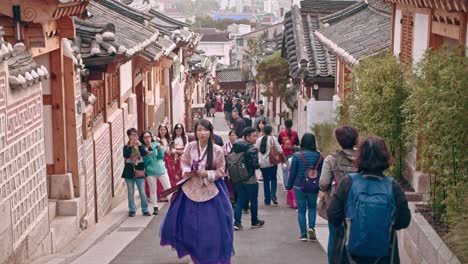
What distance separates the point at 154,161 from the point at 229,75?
215ft

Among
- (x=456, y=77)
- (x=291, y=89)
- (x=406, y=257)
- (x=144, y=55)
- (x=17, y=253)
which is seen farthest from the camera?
(x=291, y=89)

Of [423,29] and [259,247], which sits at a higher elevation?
[423,29]

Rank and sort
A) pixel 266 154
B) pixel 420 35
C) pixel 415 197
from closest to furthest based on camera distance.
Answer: pixel 415 197 < pixel 420 35 < pixel 266 154

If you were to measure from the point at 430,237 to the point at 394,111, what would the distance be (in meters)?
3.41

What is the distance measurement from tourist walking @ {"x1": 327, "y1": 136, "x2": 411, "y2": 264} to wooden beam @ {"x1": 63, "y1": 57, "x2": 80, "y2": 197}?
6577 mm

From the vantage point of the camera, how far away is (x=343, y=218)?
6695 millimetres

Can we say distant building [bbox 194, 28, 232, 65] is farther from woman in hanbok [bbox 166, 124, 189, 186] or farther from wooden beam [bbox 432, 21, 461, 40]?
wooden beam [bbox 432, 21, 461, 40]

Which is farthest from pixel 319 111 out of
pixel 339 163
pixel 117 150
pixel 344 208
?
pixel 344 208

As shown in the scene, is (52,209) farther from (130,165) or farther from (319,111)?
(319,111)

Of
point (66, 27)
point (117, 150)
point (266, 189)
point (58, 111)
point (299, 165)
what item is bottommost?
point (266, 189)

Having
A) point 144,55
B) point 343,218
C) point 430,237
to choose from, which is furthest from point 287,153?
point 343,218

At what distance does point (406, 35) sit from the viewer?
46.3 feet

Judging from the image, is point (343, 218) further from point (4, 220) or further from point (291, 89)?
point (291, 89)

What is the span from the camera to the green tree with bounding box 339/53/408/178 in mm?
11297
